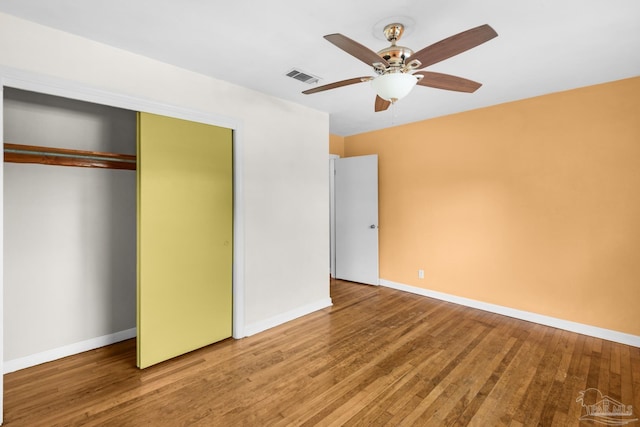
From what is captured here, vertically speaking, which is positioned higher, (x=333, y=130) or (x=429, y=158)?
(x=333, y=130)

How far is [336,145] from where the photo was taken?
5.36 meters

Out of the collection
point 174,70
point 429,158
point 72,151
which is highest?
point 174,70

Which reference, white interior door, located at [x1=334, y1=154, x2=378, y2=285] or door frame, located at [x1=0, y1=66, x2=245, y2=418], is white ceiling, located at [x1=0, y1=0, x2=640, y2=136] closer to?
door frame, located at [x1=0, y1=66, x2=245, y2=418]

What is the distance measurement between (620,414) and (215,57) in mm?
3892

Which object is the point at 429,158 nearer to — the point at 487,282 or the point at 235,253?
the point at 487,282

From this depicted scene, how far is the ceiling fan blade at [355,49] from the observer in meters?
1.49

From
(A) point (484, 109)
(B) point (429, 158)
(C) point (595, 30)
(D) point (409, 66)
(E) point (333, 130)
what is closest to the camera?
(D) point (409, 66)

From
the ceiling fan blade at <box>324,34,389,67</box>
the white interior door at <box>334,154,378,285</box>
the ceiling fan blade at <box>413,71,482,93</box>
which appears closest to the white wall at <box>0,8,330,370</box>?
the white interior door at <box>334,154,378,285</box>

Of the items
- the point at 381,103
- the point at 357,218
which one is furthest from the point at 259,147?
the point at 357,218

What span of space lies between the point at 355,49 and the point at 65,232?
292 cm

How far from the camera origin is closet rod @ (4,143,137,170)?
2.37 metres

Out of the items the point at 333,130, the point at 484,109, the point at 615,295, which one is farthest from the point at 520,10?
the point at 333,130

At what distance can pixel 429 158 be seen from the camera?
14.1 ft

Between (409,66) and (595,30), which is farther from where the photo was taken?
(595,30)
